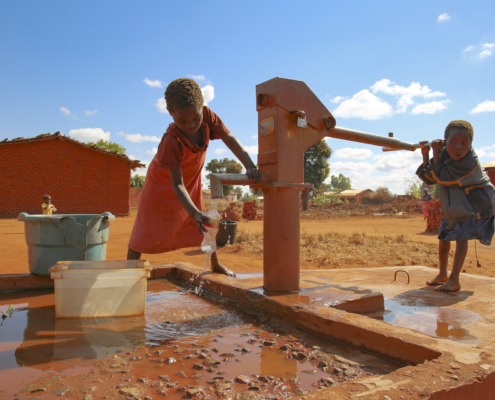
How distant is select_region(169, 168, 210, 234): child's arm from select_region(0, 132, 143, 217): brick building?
1259 cm

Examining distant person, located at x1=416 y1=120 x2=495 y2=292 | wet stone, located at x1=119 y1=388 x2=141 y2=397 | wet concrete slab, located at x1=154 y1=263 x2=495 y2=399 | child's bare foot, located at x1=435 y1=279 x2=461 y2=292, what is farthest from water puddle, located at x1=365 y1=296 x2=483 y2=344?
wet stone, located at x1=119 y1=388 x2=141 y2=397

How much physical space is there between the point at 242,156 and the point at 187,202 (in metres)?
0.61

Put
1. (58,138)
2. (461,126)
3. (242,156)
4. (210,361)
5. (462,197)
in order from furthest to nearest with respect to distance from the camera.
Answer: (58,138) → (462,197) → (461,126) → (242,156) → (210,361)

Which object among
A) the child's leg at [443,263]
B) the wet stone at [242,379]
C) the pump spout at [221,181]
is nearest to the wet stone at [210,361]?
the wet stone at [242,379]

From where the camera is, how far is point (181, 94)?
82.8 inches

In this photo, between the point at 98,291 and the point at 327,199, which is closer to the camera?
the point at 98,291

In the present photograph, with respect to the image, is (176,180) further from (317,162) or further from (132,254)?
(317,162)

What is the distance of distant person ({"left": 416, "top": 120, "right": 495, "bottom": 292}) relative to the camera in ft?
8.91

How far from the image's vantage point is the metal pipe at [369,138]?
104 inches

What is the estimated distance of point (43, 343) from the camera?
1667 mm

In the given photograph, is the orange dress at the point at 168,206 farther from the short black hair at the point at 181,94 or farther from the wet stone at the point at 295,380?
the wet stone at the point at 295,380

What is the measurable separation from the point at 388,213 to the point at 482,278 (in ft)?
61.3

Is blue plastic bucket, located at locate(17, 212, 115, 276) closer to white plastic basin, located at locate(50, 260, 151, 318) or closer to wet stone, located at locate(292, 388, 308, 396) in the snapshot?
white plastic basin, located at locate(50, 260, 151, 318)

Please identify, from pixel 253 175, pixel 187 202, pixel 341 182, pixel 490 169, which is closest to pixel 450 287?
pixel 253 175
